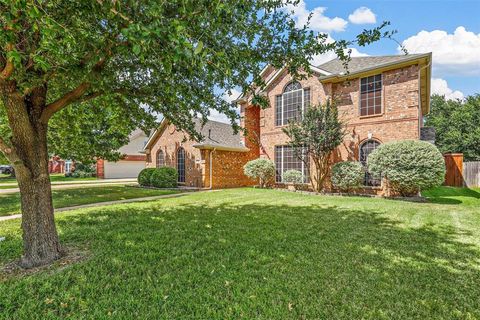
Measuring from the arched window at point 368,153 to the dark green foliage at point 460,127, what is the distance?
24.2 m

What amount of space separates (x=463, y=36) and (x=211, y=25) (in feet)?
70.9

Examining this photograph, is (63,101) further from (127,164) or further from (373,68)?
(127,164)

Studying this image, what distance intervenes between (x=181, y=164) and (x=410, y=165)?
46.7ft

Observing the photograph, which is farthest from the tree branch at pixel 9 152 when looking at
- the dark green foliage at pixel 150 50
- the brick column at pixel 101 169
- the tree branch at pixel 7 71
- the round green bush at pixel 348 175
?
the brick column at pixel 101 169

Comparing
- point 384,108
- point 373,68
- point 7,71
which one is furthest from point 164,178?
point 7,71

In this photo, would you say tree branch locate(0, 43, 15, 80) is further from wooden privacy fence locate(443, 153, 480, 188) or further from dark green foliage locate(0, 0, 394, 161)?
wooden privacy fence locate(443, 153, 480, 188)

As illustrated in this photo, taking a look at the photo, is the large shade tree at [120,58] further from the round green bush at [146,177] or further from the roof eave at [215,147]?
the round green bush at [146,177]

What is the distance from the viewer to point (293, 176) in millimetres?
15797

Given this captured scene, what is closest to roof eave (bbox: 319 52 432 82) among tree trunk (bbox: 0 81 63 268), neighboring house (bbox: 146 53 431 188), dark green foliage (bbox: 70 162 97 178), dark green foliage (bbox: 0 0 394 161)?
neighboring house (bbox: 146 53 431 188)

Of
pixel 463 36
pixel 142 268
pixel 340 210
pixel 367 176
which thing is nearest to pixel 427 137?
pixel 367 176

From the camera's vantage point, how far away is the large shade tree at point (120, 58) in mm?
2621

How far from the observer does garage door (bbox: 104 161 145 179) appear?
99.3 feet

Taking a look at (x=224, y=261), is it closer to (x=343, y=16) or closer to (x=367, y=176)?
(x=343, y=16)

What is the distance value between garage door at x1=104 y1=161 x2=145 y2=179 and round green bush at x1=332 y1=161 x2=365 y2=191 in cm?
2602
